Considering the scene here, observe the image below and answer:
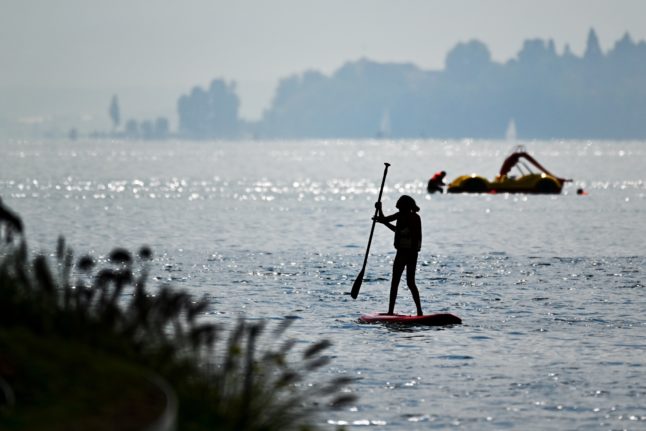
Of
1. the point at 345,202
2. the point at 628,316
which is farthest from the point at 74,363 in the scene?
the point at 345,202

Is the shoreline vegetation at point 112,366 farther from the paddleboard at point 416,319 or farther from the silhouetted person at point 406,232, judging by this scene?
the paddleboard at point 416,319

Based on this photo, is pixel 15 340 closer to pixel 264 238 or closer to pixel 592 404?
pixel 592 404

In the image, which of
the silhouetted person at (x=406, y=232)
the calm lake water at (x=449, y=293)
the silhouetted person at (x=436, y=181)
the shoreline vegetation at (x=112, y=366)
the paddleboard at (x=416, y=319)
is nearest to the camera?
the shoreline vegetation at (x=112, y=366)

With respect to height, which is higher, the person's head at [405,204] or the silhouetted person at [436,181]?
the person's head at [405,204]

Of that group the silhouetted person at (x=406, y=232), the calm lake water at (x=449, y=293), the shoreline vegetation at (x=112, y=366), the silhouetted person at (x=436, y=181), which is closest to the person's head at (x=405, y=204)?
the silhouetted person at (x=406, y=232)

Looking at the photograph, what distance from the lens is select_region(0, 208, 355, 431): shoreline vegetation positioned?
35.2 feet

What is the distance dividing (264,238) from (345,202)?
1927 inches

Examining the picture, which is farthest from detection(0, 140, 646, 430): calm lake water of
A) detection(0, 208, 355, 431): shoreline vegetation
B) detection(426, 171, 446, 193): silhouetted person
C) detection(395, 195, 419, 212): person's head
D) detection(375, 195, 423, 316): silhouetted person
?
detection(0, 208, 355, 431): shoreline vegetation

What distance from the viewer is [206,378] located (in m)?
12.7

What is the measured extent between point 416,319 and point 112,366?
14599 millimetres

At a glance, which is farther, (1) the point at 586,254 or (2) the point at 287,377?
(1) the point at 586,254

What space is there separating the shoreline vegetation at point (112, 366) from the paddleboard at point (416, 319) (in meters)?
12.4

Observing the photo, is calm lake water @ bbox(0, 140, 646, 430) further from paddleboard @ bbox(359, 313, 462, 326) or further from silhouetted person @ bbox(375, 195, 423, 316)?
silhouetted person @ bbox(375, 195, 423, 316)

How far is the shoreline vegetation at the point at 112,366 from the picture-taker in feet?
35.2
